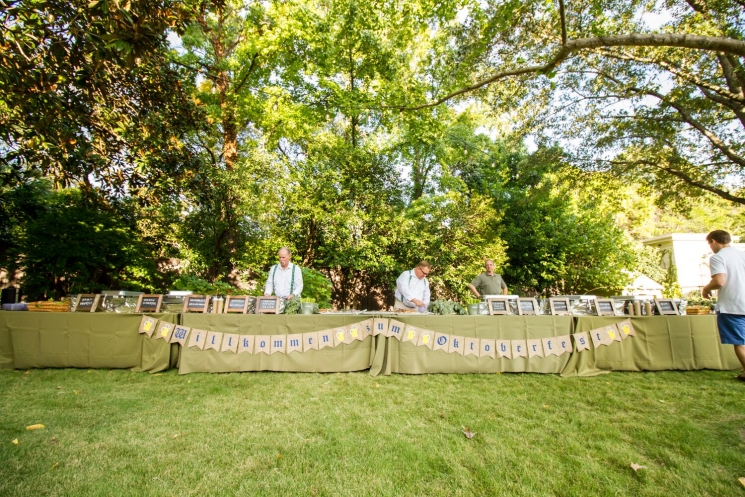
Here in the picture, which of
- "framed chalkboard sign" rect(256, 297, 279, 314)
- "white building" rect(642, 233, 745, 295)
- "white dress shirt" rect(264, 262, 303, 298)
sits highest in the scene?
"white building" rect(642, 233, 745, 295)

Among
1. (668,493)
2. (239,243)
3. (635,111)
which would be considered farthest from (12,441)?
(635,111)

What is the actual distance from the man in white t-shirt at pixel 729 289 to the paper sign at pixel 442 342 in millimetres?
2868

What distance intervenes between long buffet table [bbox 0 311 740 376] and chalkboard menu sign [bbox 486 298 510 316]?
117mm

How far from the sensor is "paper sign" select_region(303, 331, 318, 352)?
15.3 ft

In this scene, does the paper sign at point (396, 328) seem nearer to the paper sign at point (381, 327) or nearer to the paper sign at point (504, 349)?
the paper sign at point (381, 327)

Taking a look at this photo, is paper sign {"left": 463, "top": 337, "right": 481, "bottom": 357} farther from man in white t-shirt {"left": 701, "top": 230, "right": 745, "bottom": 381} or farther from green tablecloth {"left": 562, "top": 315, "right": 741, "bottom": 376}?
man in white t-shirt {"left": 701, "top": 230, "right": 745, "bottom": 381}

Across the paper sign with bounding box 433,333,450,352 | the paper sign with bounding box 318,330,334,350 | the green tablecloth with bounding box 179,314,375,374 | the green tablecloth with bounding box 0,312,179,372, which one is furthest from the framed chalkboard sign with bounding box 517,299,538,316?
the green tablecloth with bounding box 0,312,179,372

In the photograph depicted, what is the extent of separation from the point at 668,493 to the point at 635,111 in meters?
10.6

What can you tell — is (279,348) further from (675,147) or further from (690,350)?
(675,147)

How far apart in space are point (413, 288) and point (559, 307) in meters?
2.09

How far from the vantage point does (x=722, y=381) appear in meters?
4.34

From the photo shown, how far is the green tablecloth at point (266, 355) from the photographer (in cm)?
462

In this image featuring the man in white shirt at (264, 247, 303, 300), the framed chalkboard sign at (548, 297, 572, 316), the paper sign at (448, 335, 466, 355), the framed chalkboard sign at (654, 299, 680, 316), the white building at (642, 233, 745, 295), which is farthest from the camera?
the white building at (642, 233, 745, 295)

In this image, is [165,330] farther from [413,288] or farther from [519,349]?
[519,349]
